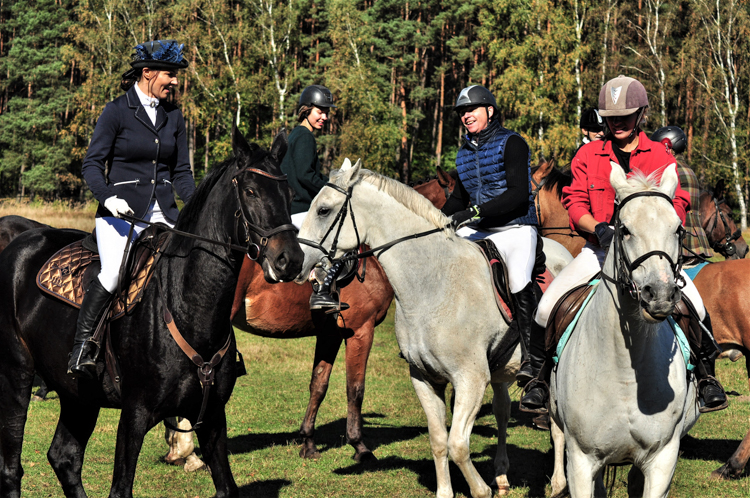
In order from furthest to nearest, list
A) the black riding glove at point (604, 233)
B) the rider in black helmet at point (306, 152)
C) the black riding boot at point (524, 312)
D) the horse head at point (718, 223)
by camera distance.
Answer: the horse head at point (718, 223), the rider in black helmet at point (306, 152), the black riding boot at point (524, 312), the black riding glove at point (604, 233)

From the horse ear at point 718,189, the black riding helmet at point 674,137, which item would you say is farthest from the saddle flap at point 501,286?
the horse ear at point 718,189

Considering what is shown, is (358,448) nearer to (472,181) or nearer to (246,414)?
(246,414)

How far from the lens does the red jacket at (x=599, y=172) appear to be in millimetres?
4820

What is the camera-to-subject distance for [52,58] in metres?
49.5

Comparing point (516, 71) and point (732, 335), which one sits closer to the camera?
point (732, 335)

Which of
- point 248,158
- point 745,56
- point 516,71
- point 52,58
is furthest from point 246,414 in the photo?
point 52,58

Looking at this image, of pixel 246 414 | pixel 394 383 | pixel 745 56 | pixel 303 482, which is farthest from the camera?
pixel 745 56

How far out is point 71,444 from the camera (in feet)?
18.5

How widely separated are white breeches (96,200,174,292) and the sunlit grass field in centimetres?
265

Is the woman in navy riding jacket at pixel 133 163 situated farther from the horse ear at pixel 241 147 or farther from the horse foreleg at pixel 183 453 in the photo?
the horse foreleg at pixel 183 453

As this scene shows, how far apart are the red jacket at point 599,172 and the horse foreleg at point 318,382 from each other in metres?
4.05

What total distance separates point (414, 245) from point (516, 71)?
31801mm

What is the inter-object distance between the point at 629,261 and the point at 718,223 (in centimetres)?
786

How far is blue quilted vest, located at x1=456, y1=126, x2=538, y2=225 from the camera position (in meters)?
6.36
